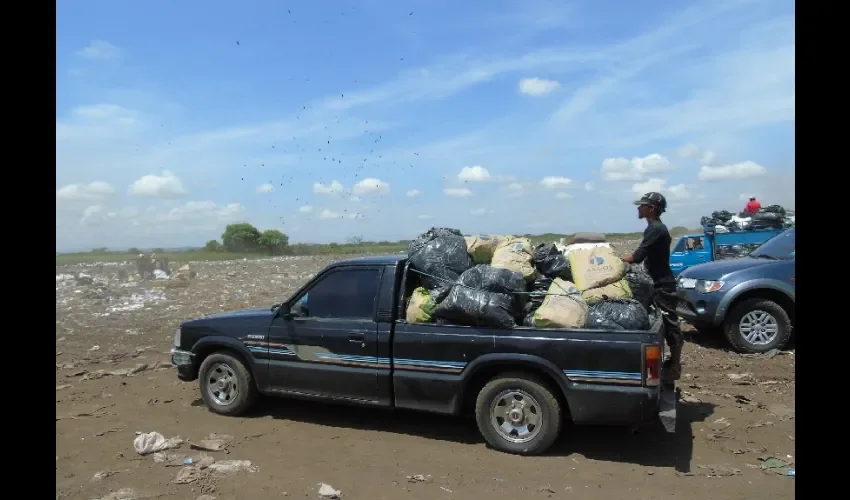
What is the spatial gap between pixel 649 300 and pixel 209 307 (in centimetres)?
1084

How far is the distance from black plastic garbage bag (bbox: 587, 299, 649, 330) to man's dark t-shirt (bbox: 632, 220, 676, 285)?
1088 millimetres

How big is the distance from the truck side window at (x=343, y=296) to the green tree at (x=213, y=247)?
1185 inches

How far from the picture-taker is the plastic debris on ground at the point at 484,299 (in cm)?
492

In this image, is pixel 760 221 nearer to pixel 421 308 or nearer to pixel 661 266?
pixel 661 266

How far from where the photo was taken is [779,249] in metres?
8.80

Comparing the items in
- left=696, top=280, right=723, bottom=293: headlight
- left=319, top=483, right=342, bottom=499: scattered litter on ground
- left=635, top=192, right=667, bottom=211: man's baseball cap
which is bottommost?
left=319, top=483, right=342, bottom=499: scattered litter on ground

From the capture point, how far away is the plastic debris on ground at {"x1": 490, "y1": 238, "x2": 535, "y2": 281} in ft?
17.5

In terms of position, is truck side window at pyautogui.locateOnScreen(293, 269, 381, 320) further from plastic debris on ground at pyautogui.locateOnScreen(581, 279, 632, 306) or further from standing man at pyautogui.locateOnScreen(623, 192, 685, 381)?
standing man at pyautogui.locateOnScreen(623, 192, 685, 381)

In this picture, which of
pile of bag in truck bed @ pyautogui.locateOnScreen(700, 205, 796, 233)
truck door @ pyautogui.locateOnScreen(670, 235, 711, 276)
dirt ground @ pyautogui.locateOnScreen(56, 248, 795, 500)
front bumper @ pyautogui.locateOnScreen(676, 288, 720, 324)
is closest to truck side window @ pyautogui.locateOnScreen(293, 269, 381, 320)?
dirt ground @ pyautogui.locateOnScreen(56, 248, 795, 500)

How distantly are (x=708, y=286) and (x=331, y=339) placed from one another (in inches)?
228

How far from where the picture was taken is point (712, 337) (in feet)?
30.5

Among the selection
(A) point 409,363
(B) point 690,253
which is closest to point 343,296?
(A) point 409,363
